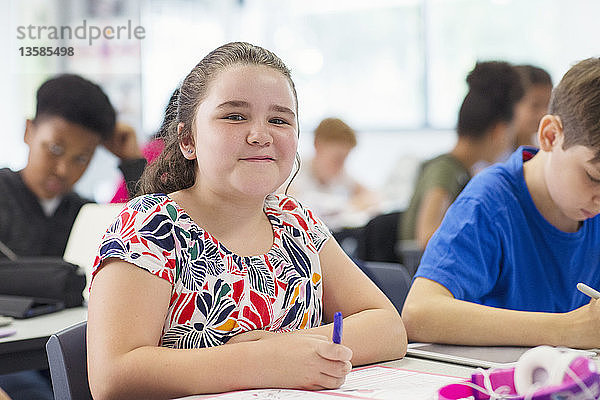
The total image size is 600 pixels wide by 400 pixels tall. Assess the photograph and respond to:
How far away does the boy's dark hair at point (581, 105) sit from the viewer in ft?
4.47

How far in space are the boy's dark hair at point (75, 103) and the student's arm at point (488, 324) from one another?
1.69 meters

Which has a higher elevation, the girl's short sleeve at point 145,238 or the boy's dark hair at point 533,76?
the boy's dark hair at point 533,76

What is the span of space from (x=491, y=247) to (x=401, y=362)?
A: 0.41 m

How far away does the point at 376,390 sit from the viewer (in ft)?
3.16

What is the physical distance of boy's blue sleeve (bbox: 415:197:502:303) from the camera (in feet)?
4.71

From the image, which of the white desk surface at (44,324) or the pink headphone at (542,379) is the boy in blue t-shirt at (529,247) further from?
the white desk surface at (44,324)

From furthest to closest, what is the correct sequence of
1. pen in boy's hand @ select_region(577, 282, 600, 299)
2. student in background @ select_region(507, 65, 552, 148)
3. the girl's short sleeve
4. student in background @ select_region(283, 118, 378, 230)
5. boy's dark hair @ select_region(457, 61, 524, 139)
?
student in background @ select_region(283, 118, 378, 230), student in background @ select_region(507, 65, 552, 148), boy's dark hair @ select_region(457, 61, 524, 139), pen in boy's hand @ select_region(577, 282, 600, 299), the girl's short sleeve

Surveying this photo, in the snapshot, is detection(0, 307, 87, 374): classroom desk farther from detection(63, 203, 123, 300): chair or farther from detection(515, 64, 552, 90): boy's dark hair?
Answer: detection(515, 64, 552, 90): boy's dark hair

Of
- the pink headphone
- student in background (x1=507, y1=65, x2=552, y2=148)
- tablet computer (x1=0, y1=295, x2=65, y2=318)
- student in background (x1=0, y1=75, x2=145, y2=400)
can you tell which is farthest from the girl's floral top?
student in background (x1=507, y1=65, x2=552, y2=148)

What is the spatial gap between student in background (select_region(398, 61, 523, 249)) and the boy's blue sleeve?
155cm

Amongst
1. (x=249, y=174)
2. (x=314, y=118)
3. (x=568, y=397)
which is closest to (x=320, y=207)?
(x=314, y=118)

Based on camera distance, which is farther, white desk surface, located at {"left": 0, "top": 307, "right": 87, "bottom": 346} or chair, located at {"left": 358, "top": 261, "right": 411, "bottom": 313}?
chair, located at {"left": 358, "top": 261, "right": 411, "bottom": 313}

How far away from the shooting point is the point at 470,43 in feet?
23.0

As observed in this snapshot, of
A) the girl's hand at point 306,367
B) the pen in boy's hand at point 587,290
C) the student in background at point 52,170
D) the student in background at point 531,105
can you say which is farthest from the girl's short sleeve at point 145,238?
the student in background at point 531,105
